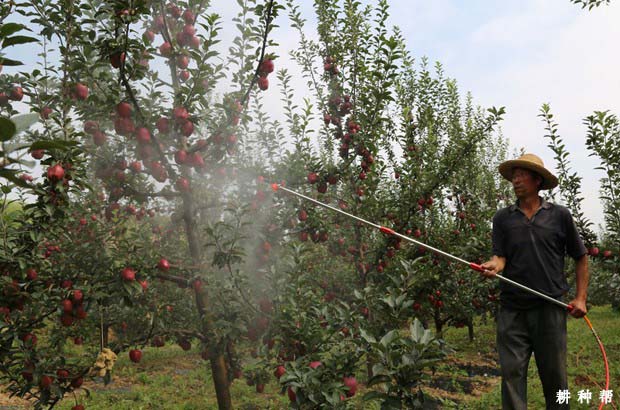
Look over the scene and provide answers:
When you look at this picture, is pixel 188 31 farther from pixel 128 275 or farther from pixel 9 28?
pixel 9 28

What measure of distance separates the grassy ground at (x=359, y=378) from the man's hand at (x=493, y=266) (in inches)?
83.2

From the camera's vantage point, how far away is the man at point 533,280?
309 cm

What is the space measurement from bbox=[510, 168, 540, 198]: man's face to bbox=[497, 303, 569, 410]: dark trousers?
84cm

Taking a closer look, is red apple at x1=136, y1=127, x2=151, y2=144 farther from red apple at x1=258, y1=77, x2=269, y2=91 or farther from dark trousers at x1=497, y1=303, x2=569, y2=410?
dark trousers at x1=497, y1=303, x2=569, y2=410

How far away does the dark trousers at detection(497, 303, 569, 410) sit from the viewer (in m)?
3.07

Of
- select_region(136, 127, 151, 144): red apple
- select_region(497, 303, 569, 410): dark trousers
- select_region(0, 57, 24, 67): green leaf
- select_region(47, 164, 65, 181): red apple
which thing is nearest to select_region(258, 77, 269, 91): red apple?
select_region(136, 127, 151, 144): red apple

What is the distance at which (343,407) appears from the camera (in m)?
2.44

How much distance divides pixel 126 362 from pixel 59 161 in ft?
24.3

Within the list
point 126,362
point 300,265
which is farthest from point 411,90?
point 126,362

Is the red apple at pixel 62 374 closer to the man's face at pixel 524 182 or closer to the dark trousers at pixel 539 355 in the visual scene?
the dark trousers at pixel 539 355

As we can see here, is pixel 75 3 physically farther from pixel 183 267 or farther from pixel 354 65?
pixel 354 65

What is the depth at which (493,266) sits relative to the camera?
3.23 metres

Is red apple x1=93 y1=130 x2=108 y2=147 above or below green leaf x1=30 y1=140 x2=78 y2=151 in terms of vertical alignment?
above

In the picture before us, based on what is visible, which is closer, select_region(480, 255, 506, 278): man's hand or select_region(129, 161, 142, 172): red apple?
select_region(480, 255, 506, 278): man's hand
